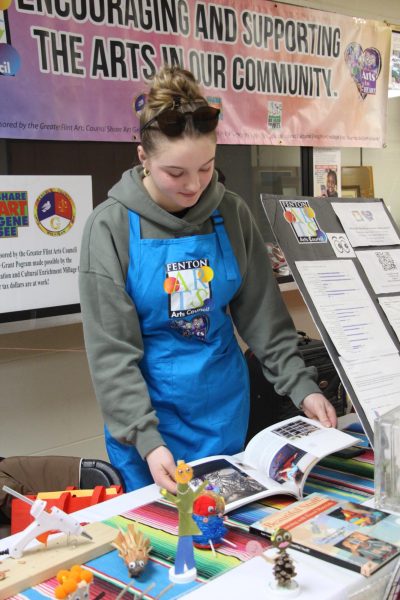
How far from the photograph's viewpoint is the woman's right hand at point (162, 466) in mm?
1242

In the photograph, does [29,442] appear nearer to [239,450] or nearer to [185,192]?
[239,450]

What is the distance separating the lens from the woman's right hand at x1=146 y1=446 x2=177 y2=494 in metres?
1.24

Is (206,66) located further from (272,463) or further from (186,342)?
(272,463)

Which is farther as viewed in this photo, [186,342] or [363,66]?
[363,66]

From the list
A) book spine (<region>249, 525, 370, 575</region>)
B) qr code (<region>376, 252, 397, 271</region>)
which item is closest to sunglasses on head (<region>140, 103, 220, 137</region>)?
qr code (<region>376, 252, 397, 271</region>)

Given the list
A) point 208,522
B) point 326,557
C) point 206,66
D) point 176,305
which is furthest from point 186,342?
point 206,66

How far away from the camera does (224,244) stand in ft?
5.07

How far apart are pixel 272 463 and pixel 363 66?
9.27 ft

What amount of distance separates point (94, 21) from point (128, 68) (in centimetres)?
21

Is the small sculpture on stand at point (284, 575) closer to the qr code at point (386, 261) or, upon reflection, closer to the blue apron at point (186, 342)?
the blue apron at point (186, 342)

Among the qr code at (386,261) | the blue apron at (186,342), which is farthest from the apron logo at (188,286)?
the qr code at (386,261)

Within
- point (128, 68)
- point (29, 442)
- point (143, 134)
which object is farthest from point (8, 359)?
point (143, 134)

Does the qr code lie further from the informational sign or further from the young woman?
the informational sign

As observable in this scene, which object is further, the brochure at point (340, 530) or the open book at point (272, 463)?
the open book at point (272, 463)
